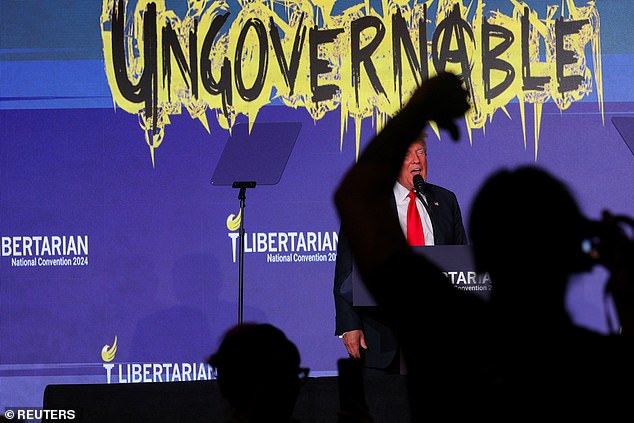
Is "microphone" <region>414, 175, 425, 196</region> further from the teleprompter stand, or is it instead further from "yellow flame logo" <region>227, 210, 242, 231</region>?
"yellow flame logo" <region>227, 210, 242, 231</region>

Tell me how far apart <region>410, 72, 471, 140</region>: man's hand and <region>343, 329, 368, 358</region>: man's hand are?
9.56ft

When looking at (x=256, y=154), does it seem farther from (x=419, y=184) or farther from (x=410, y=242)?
(x=419, y=184)

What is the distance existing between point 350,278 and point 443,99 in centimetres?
305

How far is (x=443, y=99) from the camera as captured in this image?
910 millimetres

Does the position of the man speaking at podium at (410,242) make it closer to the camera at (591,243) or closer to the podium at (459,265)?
the podium at (459,265)

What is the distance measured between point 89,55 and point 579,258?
4.71 metres

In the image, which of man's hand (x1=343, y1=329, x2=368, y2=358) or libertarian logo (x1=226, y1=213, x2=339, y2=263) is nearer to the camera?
man's hand (x1=343, y1=329, x2=368, y2=358)

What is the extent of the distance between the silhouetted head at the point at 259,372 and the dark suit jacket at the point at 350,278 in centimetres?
232

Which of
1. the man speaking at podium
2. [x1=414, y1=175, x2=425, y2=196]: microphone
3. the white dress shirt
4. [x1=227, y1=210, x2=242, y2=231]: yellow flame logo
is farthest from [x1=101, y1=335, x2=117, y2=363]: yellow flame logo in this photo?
[x1=414, y1=175, x2=425, y2=196]: microphone

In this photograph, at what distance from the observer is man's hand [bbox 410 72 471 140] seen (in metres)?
0.91

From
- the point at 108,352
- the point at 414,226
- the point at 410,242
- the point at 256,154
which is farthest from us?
the point at 108,352

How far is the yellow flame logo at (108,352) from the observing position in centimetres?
509

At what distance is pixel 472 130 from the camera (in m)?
5.14

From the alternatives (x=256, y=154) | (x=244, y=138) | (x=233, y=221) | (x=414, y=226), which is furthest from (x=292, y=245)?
(x=414, y=226)
